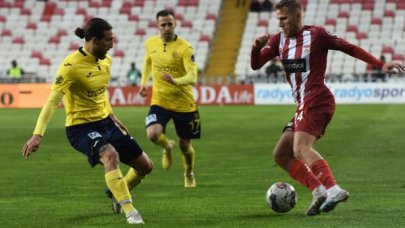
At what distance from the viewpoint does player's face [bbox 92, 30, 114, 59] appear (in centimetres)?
1027

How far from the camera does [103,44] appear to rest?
1035 cm

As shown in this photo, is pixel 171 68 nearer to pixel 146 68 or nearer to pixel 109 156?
pixel 146 68

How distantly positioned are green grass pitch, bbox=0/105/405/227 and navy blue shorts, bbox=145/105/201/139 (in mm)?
706

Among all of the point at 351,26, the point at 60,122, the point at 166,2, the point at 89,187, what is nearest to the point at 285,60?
the point at 89,187

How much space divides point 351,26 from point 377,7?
6.14 feet

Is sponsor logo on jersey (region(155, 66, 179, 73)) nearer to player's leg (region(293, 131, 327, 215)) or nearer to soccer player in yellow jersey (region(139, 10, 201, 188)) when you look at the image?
soccer player in yellow jersey (region(139, 10, 201, 188))

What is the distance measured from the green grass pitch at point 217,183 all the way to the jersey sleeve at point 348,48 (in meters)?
1.58

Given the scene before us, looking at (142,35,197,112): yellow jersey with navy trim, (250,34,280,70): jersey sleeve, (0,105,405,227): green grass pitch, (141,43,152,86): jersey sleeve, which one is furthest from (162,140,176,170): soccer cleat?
(250,34,280,70): jersey sleeve

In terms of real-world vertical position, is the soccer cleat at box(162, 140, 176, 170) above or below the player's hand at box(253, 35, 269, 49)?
below

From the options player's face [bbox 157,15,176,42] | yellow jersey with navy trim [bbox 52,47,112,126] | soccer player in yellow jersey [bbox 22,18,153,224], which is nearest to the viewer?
soccer player in yellow jersey [bbox 22,18,153,224]

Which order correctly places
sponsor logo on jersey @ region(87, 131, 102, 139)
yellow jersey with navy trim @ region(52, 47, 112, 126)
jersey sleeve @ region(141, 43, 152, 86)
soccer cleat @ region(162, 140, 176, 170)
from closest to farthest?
yellow jersey with navy trim @ region(52, 47, 112, 126) < sponsor logo on jersey @ region(87, 131, 102, 139) < jersey sleeve @ region(141, 43, 152, 86) < soccer cleat @ region(162, 140, 176, 170)

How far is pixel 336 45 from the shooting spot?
418 inches

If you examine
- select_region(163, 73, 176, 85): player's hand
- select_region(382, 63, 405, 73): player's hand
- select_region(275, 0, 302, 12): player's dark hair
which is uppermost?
select_region(275, 0, 302, 12): player's dark hair

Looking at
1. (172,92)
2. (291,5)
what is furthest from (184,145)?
(291,5)
